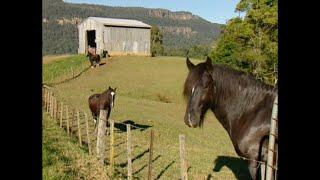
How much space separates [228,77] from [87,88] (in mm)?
27331

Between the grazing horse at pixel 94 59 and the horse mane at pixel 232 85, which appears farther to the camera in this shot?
the grazing horse at pixel 94 59

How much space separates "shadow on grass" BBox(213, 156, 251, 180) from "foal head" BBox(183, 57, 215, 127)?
133 inches

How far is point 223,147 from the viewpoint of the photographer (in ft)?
49.1

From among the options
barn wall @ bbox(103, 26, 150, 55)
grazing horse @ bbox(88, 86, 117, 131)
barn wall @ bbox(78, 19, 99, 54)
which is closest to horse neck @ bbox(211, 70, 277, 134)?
grazing horse @ bbox(88, 86, 117, 131)

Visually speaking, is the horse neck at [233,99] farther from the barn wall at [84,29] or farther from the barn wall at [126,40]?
the barn wall at [84,29]

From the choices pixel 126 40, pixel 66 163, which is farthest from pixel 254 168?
pixel 126 40

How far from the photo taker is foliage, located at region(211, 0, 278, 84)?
30.5m

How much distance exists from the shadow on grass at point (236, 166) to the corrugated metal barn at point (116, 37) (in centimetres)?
4011

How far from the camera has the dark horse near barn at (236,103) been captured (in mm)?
5578

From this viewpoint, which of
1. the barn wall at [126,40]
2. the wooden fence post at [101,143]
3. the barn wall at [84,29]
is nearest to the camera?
the wooden fence post at [101,143]

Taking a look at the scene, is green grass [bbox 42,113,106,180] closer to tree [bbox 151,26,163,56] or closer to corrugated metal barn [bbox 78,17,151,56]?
corrugated metal barn [bbox 78,17,151,56]

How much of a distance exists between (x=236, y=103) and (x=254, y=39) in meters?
27.3

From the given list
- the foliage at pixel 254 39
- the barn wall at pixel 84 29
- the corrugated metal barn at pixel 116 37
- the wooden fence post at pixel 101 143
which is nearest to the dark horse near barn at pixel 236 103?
the wooden fence post at pixel 101 143
